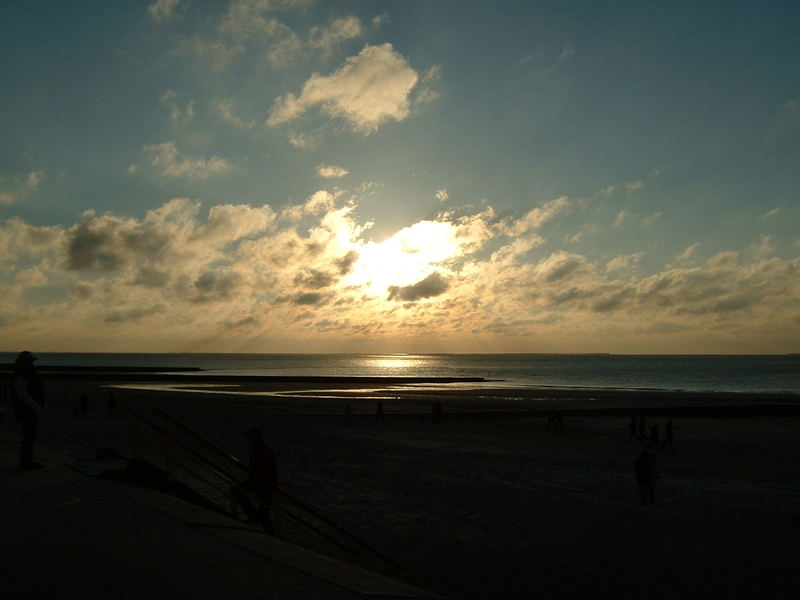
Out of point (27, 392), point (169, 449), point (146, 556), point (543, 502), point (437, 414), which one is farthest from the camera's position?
point (437, 414)

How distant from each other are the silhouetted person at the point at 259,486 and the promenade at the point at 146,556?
2.40 feet

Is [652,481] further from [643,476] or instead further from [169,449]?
[169,449]

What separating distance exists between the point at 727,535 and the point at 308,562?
10.5 meters

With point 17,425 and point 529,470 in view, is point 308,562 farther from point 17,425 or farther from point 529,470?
point 17,425

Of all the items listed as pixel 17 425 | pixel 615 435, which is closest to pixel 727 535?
pixel 615 435

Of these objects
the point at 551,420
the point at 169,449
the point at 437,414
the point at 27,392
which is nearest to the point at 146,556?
the point at 169,449

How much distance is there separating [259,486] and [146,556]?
3.64 m

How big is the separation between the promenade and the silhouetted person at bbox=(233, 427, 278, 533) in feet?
2.40

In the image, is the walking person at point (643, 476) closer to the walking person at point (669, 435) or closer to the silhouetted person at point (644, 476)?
the silhouetted person at point (644, 476)

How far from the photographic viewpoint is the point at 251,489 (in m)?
10.6

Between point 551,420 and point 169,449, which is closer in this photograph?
point 169,449

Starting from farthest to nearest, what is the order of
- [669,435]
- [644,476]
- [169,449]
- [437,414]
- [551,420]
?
[437,414] < [551,420] < [669,435] < [644,476] < [169,449]

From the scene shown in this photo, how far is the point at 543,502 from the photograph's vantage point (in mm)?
17531

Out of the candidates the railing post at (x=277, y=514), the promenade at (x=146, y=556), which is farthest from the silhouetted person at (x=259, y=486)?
the promenade at (x=146, y=556)
